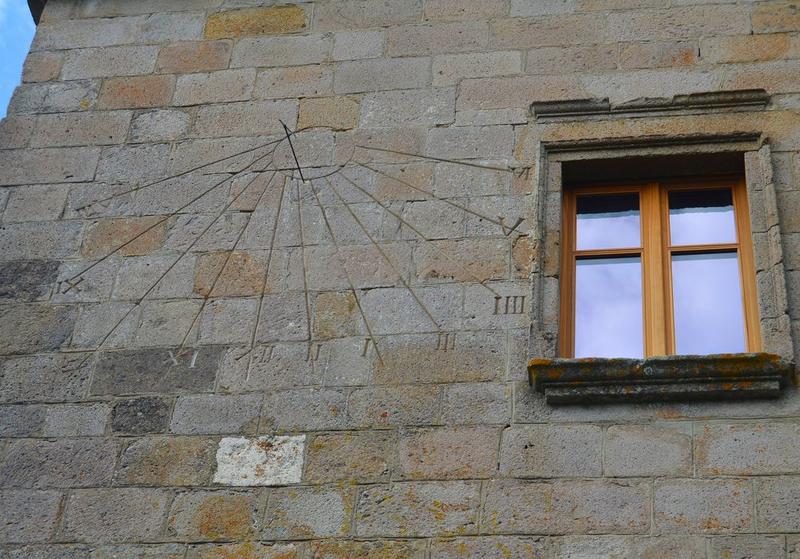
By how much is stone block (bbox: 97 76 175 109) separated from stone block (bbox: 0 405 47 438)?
158cm

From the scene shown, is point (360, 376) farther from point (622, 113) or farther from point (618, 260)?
point (622, 113)

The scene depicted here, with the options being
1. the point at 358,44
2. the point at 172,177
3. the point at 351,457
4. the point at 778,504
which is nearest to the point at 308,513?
the point at 351,457

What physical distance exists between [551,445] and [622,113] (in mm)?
1587

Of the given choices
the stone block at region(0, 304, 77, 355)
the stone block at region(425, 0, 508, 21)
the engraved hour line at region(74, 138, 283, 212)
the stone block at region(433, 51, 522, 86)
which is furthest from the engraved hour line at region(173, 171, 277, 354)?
the stone block at region(425, 0, 508, 21)

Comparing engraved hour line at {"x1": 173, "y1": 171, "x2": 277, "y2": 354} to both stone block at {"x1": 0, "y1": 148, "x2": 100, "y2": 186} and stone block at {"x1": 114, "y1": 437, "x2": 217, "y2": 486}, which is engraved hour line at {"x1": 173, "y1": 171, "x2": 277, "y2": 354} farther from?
stone block at {"x1": 0, "y1": 148, "x2": 100, "y2": 186}

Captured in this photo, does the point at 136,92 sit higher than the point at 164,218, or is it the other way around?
the point at 136,92

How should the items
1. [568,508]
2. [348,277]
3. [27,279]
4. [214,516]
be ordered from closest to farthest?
1. [568,508]
2. [214,516]
3. [348,277]
4. [27,279]

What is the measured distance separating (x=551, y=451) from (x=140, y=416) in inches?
59.3

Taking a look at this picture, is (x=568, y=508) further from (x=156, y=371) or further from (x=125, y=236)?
(x=125, y=236)

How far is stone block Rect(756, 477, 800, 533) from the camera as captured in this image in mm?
4426

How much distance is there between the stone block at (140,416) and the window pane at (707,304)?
189cm

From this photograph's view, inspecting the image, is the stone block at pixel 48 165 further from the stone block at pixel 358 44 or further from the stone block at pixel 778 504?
the stone block at pixel 778 504

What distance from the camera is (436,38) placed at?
20.2 feet

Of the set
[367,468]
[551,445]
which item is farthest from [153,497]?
[551,445]
